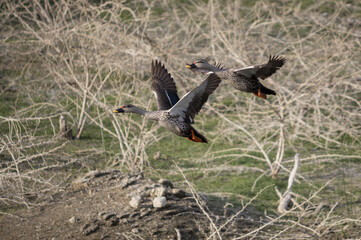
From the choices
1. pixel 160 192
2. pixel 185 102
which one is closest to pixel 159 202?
pixel 160 192

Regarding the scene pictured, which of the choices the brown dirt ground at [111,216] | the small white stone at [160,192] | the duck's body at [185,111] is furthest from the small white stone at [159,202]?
the duck's body at [185,111]

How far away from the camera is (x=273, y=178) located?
10289mm

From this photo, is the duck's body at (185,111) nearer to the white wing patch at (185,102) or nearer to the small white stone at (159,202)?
the white wing patch at (185,102)

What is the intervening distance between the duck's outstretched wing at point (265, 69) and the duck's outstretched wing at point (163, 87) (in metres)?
1.14

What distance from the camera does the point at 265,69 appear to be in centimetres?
459

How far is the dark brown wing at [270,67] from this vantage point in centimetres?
445

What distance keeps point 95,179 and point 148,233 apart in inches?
68.2

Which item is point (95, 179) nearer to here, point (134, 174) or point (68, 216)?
point (134, 174)

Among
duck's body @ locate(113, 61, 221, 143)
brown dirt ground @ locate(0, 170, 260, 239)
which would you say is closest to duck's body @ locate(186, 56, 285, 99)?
duck's body @ locate(113, 61, 221, 143)

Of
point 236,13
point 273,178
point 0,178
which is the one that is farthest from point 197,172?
point 0,178

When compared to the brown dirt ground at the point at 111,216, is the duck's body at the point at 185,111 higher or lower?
higher

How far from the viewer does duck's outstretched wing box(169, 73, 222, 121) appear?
4.52 metres

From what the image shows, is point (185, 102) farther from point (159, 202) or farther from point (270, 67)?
point (159, 202)

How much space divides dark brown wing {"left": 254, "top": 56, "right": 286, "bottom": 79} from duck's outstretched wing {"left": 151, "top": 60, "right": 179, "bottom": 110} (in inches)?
47.3
